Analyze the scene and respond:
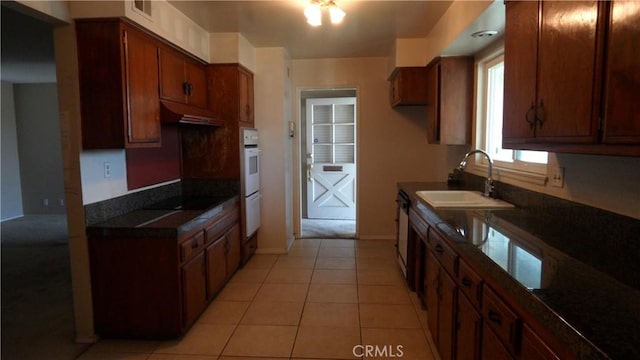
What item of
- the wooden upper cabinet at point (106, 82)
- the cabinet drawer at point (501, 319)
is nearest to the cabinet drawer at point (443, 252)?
the cabinet drawer at point (501, 319)

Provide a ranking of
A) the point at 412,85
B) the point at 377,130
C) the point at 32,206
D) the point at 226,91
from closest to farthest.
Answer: the point at 226,91 < the point at 412,85 < the point at 377,130 < the point at 32,206

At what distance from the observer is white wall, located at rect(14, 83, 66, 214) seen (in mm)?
6410

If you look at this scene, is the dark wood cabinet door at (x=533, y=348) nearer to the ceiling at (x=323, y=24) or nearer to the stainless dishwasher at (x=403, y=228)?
the stainless dishwasher at (x=403, y=228)

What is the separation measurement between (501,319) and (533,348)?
21cm

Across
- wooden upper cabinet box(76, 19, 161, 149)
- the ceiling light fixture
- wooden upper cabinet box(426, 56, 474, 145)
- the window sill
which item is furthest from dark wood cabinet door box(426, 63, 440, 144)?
wooden upper cabinet box(76, 19, 161, 149)

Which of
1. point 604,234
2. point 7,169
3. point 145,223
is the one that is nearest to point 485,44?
point 604,234

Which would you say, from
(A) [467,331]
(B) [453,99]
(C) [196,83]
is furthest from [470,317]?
(C) [196,83]

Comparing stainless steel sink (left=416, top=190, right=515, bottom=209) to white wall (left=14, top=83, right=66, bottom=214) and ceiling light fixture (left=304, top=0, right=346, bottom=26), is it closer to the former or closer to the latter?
ceiling light fixture (left=304, top=0, right=346, bottom=26)

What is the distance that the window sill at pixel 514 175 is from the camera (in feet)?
7.26

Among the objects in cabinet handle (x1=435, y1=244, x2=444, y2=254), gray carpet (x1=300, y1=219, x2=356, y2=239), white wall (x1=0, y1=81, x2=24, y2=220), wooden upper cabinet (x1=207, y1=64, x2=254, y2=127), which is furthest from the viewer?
white wall (x1=0, y1=81, x2=24, y2=220)

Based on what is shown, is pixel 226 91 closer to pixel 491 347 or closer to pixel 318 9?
pixel 318 9

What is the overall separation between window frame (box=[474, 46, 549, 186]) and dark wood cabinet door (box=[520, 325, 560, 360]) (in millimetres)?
1325

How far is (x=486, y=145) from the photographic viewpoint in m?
3.25

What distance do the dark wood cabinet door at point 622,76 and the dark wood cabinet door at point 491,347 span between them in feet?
2.60
